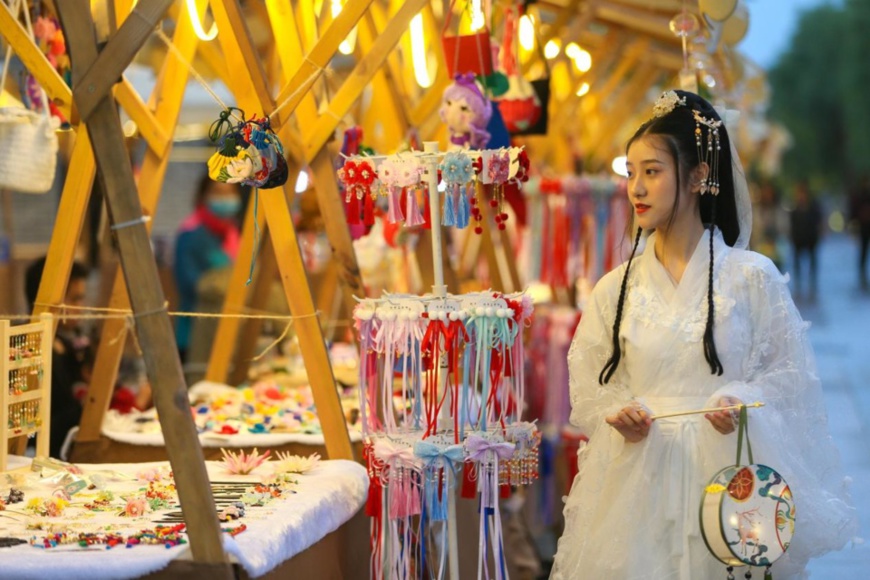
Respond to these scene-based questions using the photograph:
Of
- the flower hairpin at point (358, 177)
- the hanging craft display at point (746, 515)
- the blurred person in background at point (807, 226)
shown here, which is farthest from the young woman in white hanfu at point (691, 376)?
the blurred person in background at point (807, 226)

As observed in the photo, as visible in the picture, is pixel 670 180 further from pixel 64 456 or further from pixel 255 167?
pixel 64 456

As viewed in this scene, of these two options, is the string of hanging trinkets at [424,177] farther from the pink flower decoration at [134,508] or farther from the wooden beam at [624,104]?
the wooden beam at [624,104]

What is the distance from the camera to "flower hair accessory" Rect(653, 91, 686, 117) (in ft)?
11.7

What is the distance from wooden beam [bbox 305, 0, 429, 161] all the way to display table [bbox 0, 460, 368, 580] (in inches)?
46.8

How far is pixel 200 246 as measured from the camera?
29.5 feet

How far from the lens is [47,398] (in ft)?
14.7

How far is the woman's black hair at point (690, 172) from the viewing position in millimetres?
3525

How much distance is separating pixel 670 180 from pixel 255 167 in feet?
3.89

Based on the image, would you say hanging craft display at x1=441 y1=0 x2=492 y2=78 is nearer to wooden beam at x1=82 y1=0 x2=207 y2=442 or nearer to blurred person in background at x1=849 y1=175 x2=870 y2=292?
wooden beam at x1=82 y1=0 x2=207 y2=442

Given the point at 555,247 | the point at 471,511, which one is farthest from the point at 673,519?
the point at 555,247

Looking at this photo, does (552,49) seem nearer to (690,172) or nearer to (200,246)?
(200,246)

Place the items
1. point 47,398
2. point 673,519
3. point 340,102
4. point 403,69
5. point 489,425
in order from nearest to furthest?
1. point 673,519
2. point 489,425
3. point 47,398
4. point 340,102
5. point 403,69

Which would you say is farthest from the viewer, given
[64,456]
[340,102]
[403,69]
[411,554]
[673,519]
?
[403,69]

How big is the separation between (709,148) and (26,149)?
8.09 ft
